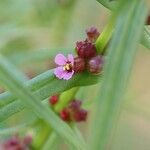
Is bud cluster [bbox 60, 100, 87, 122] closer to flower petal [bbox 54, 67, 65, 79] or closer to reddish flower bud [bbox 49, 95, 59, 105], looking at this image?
reddish flower bud [bbox 49, 95, 59, 105]

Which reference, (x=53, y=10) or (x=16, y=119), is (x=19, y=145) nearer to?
(x=16, y=119)

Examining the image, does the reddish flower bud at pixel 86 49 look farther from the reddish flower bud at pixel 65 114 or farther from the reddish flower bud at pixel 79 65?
the reddish flower bud at pixel 65 114

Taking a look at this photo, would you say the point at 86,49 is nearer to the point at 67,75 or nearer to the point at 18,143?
the point at 67,75

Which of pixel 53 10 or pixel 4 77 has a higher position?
pixel 4 77

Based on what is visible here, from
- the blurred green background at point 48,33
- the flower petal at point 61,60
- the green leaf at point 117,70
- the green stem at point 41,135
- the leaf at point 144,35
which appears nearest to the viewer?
the green leaf at point 117,70

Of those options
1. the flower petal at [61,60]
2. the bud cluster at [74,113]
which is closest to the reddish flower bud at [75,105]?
the bud cluster at [74,113]

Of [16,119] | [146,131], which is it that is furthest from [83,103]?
[146,131]

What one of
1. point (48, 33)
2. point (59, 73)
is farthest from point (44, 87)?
point (48, 33)
